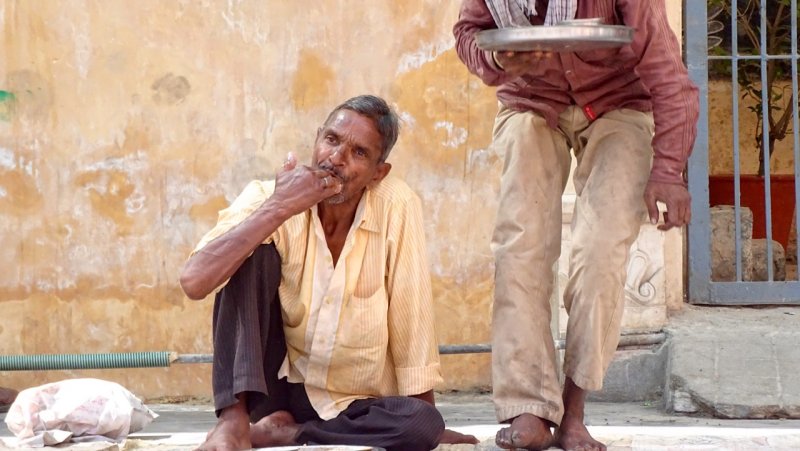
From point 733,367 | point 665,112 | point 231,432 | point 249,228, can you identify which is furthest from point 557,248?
point 733,367

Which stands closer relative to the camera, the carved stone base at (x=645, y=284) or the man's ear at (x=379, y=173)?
the man's ear at (x=379, y=173)

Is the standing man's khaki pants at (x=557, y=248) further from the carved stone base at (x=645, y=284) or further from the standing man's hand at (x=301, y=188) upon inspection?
the carved stone base at (x=645, y=284)

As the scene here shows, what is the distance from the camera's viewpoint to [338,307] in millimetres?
4090

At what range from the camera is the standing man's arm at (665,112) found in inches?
152

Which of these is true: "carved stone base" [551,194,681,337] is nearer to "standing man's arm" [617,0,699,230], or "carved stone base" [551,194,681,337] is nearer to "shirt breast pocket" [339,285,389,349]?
"shirt breast pocket" [339,285,389,349]

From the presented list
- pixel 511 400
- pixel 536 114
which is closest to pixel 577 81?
pixel 536 114

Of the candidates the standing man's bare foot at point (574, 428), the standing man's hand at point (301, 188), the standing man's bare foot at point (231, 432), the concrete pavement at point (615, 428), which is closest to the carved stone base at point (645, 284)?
the concrete pavement at point (615, 428)

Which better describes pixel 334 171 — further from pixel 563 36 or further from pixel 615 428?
pixel 615 428

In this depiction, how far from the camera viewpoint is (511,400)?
156 inches

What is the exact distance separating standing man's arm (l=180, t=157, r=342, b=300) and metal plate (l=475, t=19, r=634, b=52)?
0.66m

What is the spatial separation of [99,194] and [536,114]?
8.71 feet

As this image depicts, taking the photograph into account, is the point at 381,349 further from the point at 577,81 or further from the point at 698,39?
the point at 698,39

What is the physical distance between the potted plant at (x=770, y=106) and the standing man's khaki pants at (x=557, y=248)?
3244mm

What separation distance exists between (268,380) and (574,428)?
923mm
